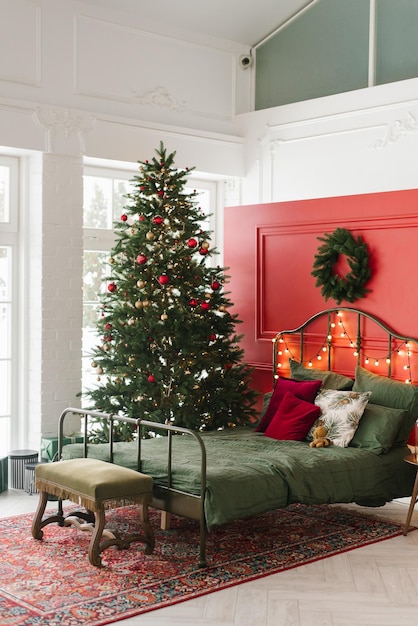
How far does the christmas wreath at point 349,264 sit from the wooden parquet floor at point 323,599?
7.11 ft

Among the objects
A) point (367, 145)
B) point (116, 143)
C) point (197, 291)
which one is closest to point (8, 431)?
point (197, 291)

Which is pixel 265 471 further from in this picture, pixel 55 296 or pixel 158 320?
pixel 55 296

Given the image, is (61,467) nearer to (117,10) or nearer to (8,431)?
(8,431)

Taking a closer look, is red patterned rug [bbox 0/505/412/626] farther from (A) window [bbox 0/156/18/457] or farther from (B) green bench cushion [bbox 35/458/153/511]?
(A) window [bbox 0/156/18/457]

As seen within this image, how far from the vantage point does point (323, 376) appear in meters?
6.46

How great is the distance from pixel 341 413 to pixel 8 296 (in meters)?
2.70

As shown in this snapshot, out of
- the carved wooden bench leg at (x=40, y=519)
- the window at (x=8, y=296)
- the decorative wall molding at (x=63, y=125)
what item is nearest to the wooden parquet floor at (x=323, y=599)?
the carved wooden bench leg at (x=40, y=519)

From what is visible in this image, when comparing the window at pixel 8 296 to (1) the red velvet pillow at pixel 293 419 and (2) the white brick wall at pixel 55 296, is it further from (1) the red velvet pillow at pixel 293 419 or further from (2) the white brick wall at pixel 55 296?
(1) the red velvet pillow at pixel 293 419

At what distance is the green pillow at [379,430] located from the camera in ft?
18.6

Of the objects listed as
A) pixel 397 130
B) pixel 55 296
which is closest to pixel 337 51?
pixel 397 130

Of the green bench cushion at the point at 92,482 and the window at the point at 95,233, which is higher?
the window at the point at 95,233

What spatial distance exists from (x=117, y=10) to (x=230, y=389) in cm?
310

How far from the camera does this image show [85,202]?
281 inches

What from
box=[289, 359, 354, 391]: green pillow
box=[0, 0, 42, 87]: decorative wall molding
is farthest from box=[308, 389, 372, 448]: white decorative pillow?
box=[0, 0, 42, 87]: decorative wall molding
